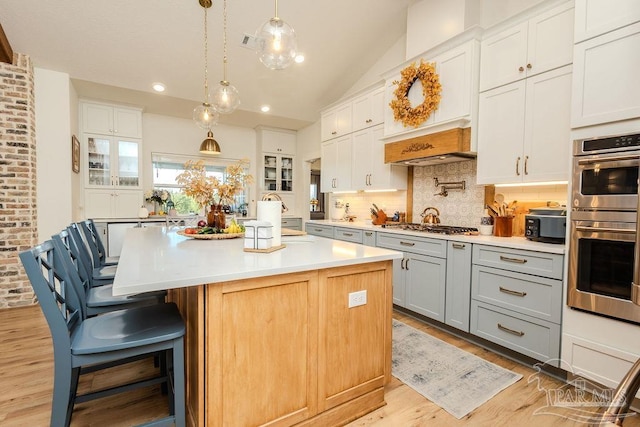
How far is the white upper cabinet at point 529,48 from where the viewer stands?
238cm

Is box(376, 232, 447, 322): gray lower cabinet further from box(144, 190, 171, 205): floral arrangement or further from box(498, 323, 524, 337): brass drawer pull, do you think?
box(144, 190, 171, 205): floral arrangement

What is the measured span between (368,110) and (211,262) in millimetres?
3616

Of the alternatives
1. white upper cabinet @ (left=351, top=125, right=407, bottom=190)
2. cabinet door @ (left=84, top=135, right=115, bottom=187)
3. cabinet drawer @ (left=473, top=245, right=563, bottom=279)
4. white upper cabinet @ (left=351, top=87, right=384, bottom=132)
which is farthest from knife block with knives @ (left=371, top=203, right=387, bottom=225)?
cabinet door @ (left=84, top=135, right=115, bottom=187)

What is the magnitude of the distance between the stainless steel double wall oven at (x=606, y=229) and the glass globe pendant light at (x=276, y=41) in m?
2.03

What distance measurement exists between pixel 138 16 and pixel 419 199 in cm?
403

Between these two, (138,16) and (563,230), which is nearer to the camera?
(563,230)

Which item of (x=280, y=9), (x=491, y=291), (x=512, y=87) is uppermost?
(x=280, y=9)

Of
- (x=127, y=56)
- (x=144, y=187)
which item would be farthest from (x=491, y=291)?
(x=144, y=187)

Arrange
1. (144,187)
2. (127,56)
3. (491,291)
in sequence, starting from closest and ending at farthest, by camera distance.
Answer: (491,291) < (127,56) < (144,187)

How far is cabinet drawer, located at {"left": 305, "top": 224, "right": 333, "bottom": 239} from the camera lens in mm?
A: 4709

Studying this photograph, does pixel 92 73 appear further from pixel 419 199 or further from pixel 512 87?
pixel 512 87

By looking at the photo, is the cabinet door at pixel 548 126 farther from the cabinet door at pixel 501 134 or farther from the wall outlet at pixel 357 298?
the wall outlet at pixel 357 298

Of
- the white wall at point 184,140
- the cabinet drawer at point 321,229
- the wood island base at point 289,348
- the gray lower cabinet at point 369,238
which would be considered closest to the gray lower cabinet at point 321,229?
the cabinet drawer at point 321,229

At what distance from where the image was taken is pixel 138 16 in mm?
3539
